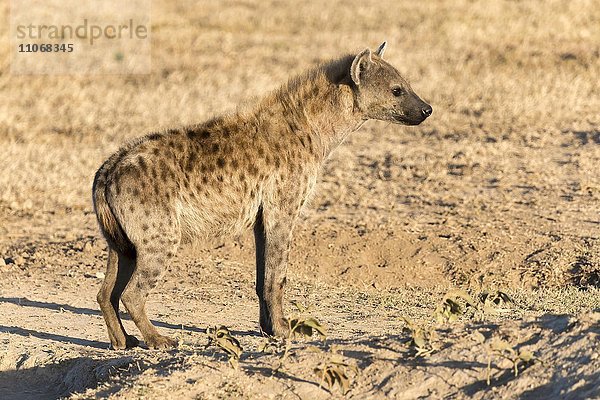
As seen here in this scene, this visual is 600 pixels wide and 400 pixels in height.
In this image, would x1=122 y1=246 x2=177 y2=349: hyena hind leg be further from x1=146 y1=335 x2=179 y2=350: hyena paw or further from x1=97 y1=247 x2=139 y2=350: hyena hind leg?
x1=97 y1=247 x2=139 y2=350: hyena hind leg

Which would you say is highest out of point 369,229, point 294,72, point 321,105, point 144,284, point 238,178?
point 294,72

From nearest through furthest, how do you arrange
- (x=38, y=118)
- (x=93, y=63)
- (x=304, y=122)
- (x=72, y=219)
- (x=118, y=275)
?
(x=118, y=275)
(x=304, y=122)
(x=72, y=219)
(x=38, y=118)
(x=93, y=63)

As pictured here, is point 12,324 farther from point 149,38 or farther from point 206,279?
point 149,38

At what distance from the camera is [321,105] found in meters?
6.45

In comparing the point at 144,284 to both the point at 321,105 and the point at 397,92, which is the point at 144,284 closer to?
the point at 321,105

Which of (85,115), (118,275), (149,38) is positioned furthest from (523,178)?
(149,38)

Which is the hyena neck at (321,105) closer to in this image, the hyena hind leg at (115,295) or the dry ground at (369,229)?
the dry ground at (369,229)

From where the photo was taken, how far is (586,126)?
11.0 m

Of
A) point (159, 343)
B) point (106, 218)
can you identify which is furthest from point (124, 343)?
point (106, 218)

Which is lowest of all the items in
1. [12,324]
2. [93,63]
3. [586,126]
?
[12,324]

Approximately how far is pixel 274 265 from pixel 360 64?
1327mm

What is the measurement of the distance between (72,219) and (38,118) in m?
3.86

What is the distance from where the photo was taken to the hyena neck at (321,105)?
634cm

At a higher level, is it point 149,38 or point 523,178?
point 149,38
